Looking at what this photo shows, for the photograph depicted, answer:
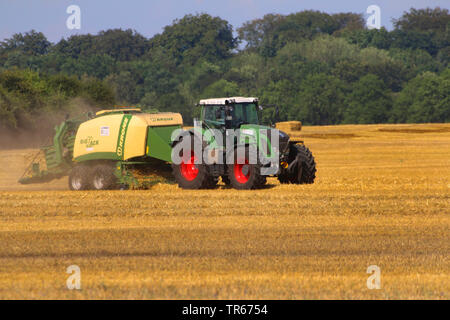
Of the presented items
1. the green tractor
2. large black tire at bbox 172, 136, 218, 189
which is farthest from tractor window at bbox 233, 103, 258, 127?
large black tire at bbox 172, 136, 218, 189

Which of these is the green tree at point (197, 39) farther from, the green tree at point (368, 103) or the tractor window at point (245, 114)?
the tractor window at point (245, 114)

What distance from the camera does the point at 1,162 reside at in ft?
83.6

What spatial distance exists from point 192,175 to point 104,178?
2267mm

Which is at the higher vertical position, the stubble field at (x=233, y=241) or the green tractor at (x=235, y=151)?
the green tractor at (x=235, y=151)

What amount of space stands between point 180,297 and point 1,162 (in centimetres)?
1879

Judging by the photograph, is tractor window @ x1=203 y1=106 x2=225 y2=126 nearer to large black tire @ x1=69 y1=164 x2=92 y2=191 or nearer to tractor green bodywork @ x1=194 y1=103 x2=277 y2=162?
tractor green bodywork @ x1=194 y1=103 x2=277 y2=162

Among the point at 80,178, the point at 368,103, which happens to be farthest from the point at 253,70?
the point at 80,178

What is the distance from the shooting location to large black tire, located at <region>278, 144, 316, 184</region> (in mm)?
17141

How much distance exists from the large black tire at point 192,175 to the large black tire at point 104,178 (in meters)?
1.61

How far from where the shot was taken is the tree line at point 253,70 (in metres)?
47.8

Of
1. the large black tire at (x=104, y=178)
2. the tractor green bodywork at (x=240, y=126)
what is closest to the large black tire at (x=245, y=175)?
the tractor green bodywork at (x=240, y=126)

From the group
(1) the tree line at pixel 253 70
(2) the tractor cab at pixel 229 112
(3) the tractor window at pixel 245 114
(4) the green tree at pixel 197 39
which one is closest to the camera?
(2) the tractor cab at pixel 229 112

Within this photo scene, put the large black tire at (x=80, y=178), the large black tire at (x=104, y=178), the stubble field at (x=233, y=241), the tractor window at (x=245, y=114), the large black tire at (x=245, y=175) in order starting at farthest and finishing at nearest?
the large black tire at (x=80, y=178) → the large black tire at (x=104, y=178) → the tractor window at (x=245, y=114) → the large black tire at (x=245, y=175) → the stubble field at (x=233, y=241)

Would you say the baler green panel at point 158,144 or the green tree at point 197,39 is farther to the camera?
the green tree at point 197,39
